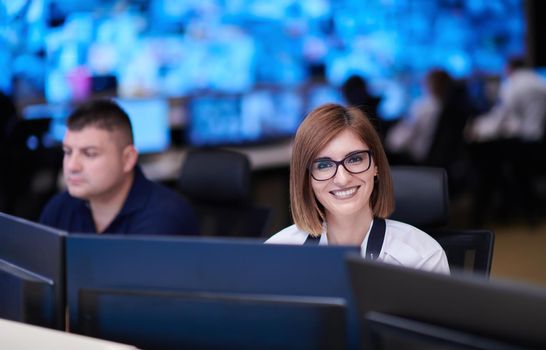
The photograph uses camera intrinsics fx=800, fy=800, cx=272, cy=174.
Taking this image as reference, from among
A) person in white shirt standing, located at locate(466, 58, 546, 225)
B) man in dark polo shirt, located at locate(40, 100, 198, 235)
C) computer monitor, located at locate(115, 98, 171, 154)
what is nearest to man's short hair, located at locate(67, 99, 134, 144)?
man in dark polo shirt, located at locate(40, 100, 198, 235)

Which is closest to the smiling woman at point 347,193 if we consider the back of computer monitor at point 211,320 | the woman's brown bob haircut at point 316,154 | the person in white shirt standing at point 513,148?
the woman's brown bob haircut at point 316,154

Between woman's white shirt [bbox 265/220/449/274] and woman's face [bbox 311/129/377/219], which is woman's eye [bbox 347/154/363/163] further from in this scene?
woman's white shirt [bbox 265/220/449/274]

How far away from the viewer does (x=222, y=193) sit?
10.2ft

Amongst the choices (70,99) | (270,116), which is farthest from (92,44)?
(270,116)

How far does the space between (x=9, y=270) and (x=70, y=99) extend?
3.70 m

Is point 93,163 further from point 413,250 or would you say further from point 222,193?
point 413,250

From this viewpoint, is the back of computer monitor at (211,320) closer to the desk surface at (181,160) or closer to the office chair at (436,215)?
the office chair at (436,215)

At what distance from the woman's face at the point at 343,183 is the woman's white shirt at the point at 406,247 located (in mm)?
109

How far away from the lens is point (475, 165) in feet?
22.4

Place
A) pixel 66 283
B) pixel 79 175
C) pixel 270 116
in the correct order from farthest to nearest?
pixel 270 116
pixel 79 175
pixel 66 283

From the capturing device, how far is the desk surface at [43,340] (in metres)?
1.27

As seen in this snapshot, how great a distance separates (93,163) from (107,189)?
0.10m

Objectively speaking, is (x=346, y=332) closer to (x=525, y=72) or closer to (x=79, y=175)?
(x=79, y=175)

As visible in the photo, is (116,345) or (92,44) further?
(92,44)
